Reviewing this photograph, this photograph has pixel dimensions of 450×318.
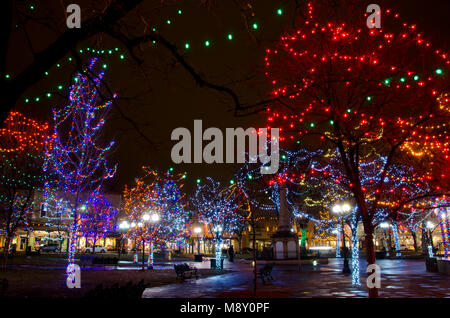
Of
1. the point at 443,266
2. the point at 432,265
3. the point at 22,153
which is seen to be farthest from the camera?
the point at 22,153

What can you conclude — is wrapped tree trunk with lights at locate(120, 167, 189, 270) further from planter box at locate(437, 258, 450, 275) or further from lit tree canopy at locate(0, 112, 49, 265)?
planter box at locate(437, 258, 450, 275)

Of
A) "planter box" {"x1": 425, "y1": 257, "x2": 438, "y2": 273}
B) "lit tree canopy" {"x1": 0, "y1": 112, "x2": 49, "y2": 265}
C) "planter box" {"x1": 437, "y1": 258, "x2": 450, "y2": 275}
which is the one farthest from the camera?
"lit tree canopy" {"x1": 0, "y1": 112, "x2": 49, "y2": 265}

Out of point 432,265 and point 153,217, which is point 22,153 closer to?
point 153,217

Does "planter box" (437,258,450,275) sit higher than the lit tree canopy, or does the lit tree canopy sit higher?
the lit tree canopy

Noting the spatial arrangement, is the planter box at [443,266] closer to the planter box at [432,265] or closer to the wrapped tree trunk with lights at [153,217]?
the planter box at [432,265]

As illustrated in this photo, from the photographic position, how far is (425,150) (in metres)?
23.5

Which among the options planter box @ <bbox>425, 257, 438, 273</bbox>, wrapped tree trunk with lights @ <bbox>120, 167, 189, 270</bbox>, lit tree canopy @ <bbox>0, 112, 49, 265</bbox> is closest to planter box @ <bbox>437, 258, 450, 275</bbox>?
planter box @ <bbox>425, 257, 438, 273</bbox>

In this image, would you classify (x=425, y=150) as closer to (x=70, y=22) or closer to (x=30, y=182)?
(x=70, y=22)

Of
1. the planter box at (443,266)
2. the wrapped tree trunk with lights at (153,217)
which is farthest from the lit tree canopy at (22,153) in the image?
the planter box at (443,266)

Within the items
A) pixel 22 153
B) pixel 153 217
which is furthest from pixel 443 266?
pixel 22 153

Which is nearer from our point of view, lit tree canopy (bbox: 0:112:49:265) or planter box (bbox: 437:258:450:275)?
planter box (bbox: 437:258:450:275)

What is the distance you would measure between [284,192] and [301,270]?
7152 millimetres
